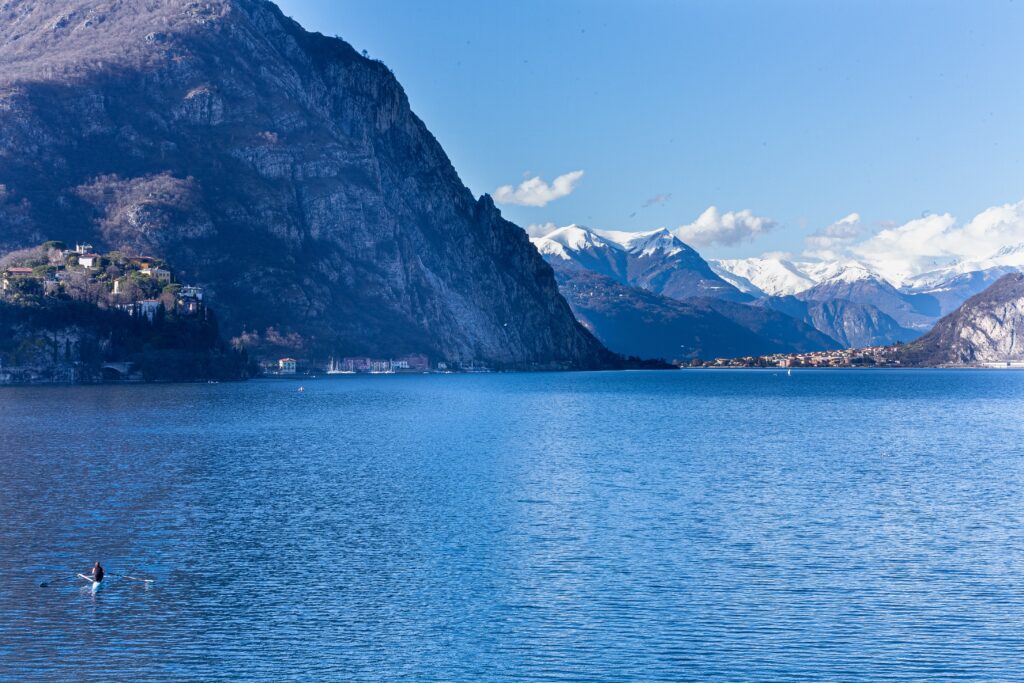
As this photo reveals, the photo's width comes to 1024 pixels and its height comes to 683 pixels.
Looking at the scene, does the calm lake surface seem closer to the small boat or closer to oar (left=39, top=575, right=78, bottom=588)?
oar (left=39, top=575, right=78, bottom=588)

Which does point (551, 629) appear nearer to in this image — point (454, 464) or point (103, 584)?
point (103, 584)

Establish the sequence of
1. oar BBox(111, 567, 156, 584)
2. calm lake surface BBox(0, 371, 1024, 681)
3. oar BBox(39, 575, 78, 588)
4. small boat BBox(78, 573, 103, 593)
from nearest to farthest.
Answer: calm lake surface BBox(0, 371, 1024, 681)
small boat BBox(78, 573, 103, 593)
oar BBox(39, 575, 78, 588)
oar BBox(111, 567, 156, 584)

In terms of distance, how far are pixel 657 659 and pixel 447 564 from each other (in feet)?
65.7

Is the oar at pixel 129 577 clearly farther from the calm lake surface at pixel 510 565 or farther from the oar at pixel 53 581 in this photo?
the oar at pixel 53 581

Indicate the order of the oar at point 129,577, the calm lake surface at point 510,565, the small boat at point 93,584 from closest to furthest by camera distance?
the calm lake surface at point 510,565
the small boat at point 93,584
the oar at point 129,577

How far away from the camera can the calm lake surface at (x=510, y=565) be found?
4688 centimetres

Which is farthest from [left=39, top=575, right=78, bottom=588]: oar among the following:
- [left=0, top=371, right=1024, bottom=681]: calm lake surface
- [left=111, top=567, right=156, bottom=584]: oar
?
[left=111, top=567, right=156, bottom=584]: oar

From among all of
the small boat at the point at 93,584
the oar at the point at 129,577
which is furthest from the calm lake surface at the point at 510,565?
the oar at the point at 129,577

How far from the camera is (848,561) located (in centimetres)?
6391

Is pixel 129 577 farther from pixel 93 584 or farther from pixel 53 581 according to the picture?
pixel 53 581

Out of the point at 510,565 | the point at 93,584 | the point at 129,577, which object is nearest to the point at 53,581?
the point at 93,584

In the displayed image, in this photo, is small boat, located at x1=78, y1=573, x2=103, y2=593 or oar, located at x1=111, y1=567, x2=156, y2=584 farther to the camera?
oar, located at x1=111, y1=567, x2=156, y2=584

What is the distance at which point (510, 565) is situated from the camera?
63.3 meters

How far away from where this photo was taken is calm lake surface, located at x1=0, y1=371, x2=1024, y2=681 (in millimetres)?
46875
